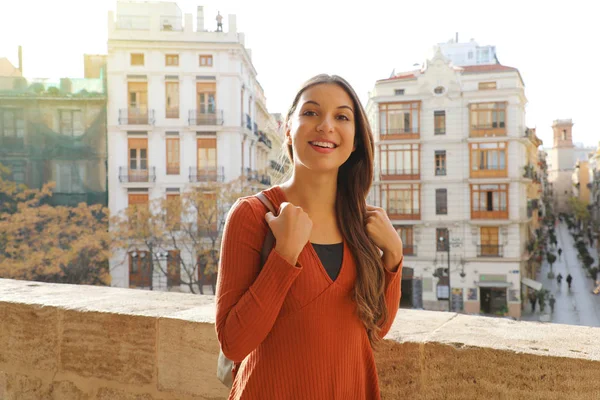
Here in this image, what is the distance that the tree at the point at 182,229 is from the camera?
10.6 metres

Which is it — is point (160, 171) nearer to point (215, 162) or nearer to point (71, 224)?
point (215, 162)

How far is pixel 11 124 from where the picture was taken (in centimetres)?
1234

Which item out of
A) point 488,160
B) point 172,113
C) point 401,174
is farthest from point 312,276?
point 488,160

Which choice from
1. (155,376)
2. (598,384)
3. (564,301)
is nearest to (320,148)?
(598,384)

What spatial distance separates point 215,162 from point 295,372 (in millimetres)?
11999

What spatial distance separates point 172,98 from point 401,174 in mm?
5552

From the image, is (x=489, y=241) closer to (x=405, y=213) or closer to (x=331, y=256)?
(x=405, y=213)

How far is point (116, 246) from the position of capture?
11.3 metres

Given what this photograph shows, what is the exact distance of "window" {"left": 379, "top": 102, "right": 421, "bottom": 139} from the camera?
41.4 feet

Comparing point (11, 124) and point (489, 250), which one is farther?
point (489, 250)

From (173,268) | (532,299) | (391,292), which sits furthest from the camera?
(532,299)

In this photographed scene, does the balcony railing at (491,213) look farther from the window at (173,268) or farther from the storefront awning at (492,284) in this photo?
the window at (173,268)

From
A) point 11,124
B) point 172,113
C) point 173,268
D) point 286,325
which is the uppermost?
point 172,113

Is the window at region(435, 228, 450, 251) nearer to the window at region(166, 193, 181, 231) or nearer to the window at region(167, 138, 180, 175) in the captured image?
the window at region(166, 193, 181, 231)
